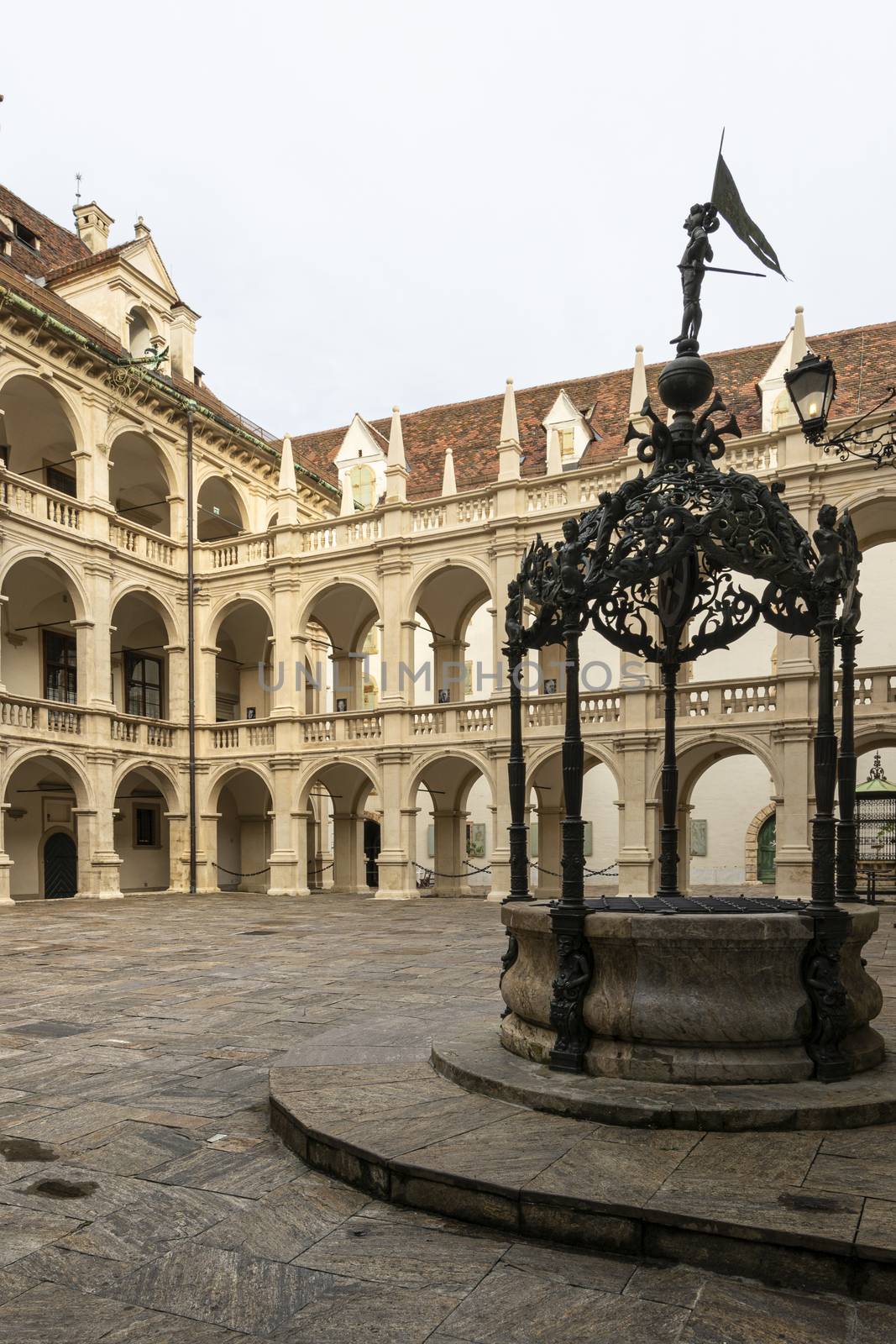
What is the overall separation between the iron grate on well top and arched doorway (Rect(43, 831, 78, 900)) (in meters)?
22.5

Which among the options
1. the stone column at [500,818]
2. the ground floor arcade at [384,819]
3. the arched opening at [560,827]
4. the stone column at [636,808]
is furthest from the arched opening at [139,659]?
the stone column at [636,808]

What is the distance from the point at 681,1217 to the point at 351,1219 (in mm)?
1317

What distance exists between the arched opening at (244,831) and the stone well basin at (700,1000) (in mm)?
26353

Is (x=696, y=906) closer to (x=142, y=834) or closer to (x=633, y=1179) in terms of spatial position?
(x=633, y=1179)

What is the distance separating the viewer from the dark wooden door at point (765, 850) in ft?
103

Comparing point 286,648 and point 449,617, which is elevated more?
point 449,617

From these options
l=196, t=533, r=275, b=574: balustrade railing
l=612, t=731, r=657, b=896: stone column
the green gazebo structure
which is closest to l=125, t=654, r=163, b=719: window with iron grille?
l=196, t=533, r=275, b=574: balustrade railing

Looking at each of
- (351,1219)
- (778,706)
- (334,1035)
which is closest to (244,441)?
(778,706)

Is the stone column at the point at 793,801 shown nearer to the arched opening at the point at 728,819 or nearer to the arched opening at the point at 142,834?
the arched opening at the point at 728,819

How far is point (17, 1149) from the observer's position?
16.5ft

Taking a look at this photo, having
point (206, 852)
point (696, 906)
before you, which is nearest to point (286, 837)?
point (206, 852)

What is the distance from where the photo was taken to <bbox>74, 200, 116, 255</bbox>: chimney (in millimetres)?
31375

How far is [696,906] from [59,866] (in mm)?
23794

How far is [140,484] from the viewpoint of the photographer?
30016mm
